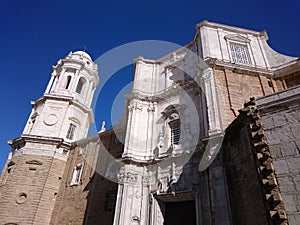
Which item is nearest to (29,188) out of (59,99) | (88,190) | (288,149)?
(88,190)

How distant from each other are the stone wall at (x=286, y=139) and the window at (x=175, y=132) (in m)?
7.34

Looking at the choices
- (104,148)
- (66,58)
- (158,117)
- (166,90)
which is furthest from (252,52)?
(66,58)

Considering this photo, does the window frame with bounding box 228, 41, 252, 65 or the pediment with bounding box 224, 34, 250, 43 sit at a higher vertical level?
the pediment with bounding box 224, 34, 250, 43

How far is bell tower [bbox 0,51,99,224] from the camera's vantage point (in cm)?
1822

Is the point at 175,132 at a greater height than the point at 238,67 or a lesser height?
lesser

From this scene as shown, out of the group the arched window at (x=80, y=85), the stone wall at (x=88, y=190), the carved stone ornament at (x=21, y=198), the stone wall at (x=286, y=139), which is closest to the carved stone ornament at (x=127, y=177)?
the stone wall at (x=88, y=190)

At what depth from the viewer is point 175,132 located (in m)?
14.9

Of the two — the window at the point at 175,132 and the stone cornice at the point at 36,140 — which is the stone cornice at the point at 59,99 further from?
the window at the point at 175,132

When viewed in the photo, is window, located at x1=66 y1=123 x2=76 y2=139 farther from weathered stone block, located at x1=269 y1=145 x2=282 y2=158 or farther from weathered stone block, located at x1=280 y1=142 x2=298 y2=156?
weathered stone block, located at x1=280 y1=142 x2=298 y2=156

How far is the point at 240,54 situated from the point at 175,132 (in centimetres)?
833

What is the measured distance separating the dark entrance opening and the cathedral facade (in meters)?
0.06

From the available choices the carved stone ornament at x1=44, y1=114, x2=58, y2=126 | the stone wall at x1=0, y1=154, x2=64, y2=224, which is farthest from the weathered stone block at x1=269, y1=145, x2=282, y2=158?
the carved stone ornament at x1=44, y1=114, x2=58, y2=126

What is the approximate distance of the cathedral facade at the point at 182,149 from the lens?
702cm

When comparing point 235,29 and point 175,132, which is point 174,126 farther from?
point 235,29
